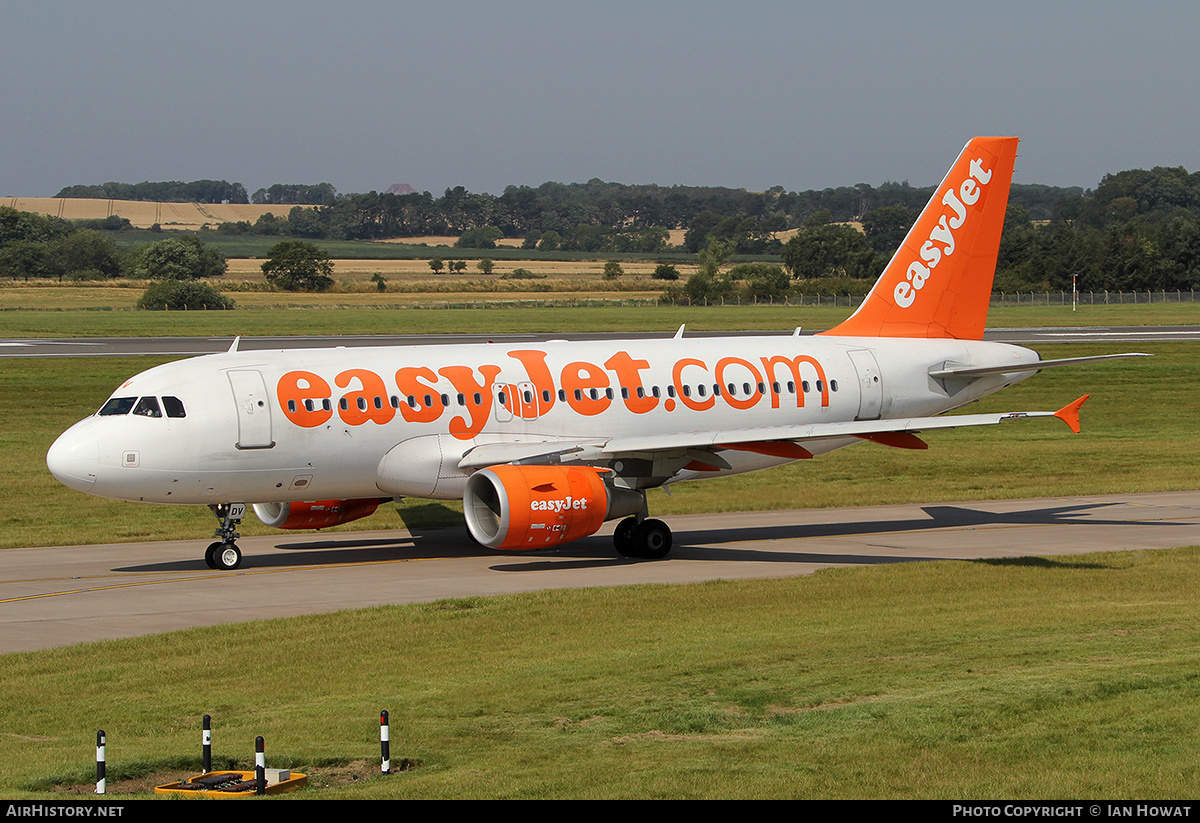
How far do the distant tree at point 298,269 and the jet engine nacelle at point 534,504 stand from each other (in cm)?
15722

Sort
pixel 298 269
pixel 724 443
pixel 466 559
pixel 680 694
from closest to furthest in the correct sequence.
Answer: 1. pixel 680 694
2. pixel 724 443
3. pixel 466 559
4. pixel 298 269

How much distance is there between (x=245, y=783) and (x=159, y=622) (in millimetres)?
11600

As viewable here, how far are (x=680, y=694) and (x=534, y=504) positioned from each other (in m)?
11.0

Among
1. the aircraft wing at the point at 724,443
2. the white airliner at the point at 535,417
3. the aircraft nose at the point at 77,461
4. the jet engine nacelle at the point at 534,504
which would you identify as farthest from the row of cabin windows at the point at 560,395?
the aircraft nose at the point at 77,461

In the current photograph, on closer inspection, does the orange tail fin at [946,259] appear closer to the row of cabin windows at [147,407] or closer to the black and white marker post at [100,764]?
the row of cabin windows at [147,407]

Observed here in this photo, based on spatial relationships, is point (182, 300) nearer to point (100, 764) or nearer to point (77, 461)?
point (77, 461)

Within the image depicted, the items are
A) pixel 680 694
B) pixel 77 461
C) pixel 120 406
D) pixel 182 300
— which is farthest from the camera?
pixel 182 300

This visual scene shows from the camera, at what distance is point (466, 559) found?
3173cm

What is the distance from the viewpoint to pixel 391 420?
30656 millimetres

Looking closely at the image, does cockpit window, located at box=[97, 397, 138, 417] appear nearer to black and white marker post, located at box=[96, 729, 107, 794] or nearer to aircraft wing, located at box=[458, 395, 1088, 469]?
aircraft wing, located at box=[458, 395, 1088, 469]

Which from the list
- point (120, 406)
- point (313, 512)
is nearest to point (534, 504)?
point (313, 512)

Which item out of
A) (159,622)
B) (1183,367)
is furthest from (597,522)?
(1183,367)

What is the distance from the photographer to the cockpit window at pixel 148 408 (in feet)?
95.2

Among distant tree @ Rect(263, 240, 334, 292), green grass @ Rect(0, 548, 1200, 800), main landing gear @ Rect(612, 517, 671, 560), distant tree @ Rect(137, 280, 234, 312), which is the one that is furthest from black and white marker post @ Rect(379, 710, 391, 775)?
distant tree @ Rect(263, 240, 334, 292)
